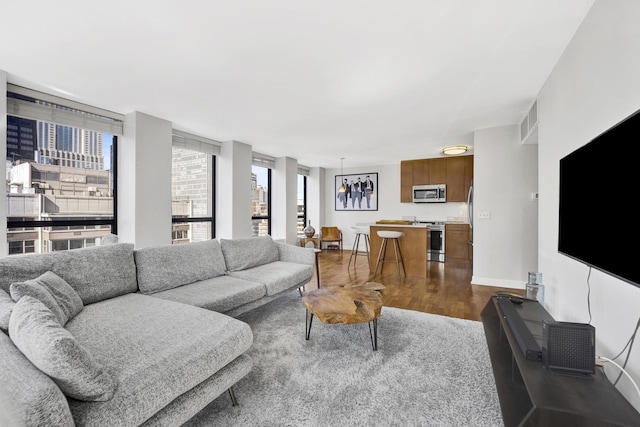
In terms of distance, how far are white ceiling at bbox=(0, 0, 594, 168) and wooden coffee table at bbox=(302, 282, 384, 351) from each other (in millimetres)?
1948

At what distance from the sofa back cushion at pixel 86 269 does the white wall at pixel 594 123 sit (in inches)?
117

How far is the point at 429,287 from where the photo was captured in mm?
3934

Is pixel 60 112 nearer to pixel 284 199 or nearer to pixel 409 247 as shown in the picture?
pixel 284 199

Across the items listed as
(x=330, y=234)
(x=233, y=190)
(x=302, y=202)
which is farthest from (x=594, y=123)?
(x=302, y=202)

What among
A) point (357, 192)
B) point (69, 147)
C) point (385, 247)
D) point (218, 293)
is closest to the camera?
point (218, 293)

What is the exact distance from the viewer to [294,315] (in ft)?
9.16

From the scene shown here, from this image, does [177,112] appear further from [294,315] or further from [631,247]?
[631,247]

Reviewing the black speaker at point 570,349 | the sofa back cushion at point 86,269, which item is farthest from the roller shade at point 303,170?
the black speaker at point 570,349

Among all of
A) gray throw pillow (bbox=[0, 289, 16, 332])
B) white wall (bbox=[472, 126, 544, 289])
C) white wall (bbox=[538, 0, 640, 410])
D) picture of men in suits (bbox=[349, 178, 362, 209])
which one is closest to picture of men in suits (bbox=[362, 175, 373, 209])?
picture of men in suits (bbox=[349, 178, 362, 209])

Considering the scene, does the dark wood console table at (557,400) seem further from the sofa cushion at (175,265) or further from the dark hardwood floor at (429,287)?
the sofa cushion at (175,265)

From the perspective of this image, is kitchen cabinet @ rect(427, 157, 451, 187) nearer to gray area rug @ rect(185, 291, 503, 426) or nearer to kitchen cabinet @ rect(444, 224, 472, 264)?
kitchen cabinet @ rect(444, 224, 472, 264)

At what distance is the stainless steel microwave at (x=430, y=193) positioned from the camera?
595 cm

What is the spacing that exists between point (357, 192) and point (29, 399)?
7.01 metres

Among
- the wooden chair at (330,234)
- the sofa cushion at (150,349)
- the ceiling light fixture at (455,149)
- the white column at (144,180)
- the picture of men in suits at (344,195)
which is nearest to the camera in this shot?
the sofa cushion at (150,349)
